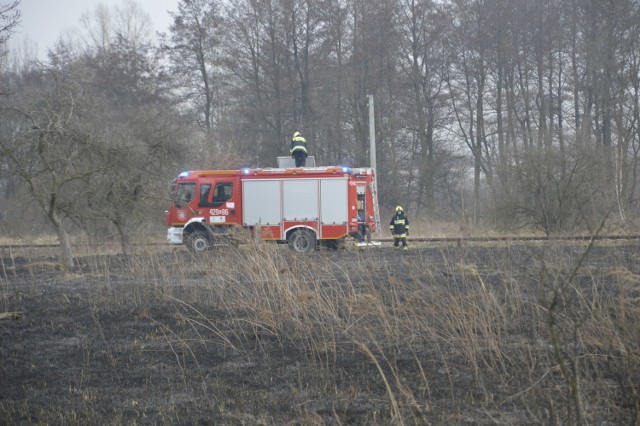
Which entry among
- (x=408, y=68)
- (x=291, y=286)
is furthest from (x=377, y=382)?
(x=408, y=68)

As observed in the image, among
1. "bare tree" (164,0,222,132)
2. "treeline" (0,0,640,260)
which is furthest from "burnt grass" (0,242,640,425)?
"bare tree" (164,0,222,132)

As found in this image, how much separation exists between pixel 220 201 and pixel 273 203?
155 cm

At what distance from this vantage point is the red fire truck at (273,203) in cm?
1988

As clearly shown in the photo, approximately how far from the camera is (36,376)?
5.91 m

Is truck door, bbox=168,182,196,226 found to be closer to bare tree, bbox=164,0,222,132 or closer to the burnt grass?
the burnt grass

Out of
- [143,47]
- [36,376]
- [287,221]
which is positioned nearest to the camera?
[36,376]

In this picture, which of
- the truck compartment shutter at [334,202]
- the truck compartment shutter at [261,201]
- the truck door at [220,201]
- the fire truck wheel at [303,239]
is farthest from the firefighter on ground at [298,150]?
the fire truck wheel at [303,239]

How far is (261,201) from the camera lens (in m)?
19.9

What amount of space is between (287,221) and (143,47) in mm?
21939

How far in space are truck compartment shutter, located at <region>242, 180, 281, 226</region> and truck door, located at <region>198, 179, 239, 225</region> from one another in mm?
298

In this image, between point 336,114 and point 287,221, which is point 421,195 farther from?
point 287,221

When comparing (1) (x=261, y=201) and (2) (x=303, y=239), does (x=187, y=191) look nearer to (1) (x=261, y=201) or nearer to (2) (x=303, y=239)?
(1) (x=261, y=201)

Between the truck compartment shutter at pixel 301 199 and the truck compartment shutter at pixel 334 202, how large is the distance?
235mm

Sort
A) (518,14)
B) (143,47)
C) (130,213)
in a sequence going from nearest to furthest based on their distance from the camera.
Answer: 1. (130,213)
2. (518,14)
3. (143,47)
